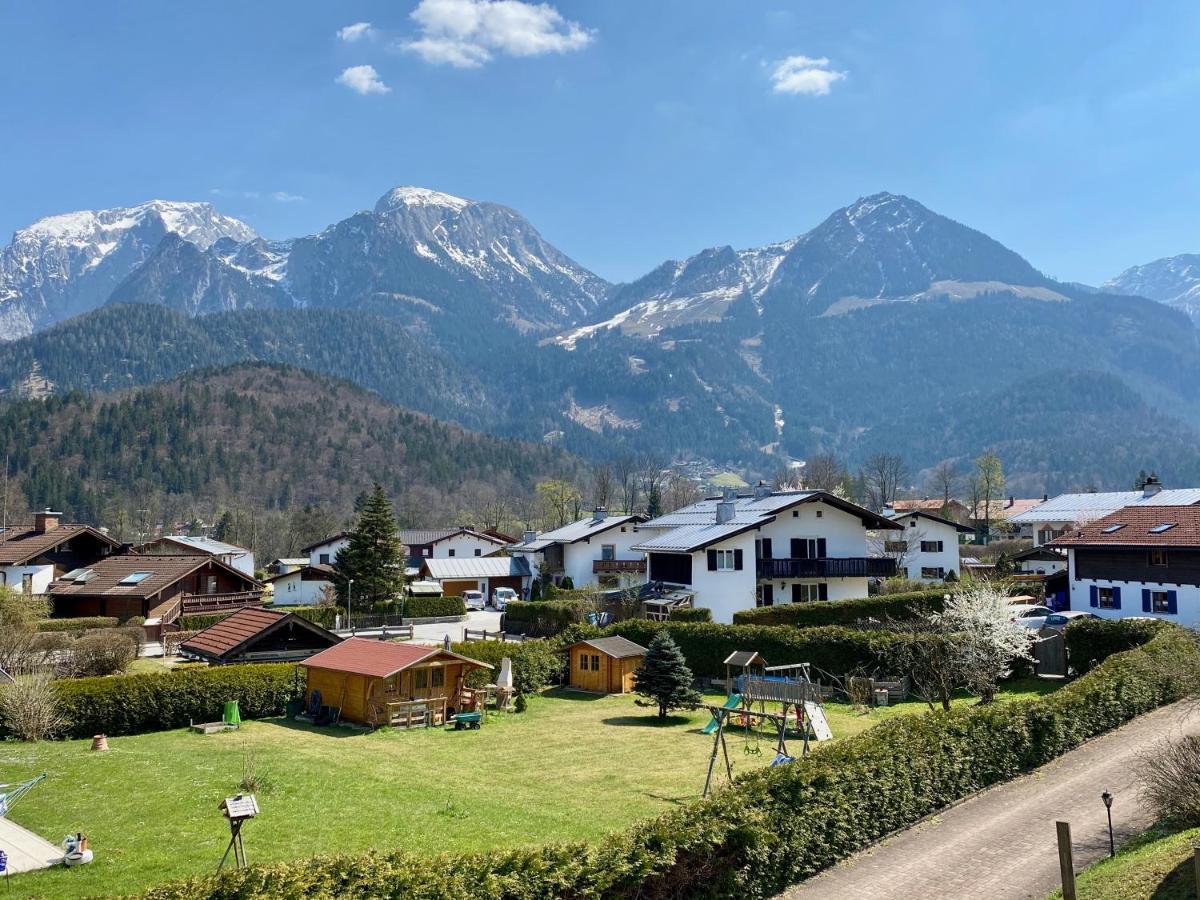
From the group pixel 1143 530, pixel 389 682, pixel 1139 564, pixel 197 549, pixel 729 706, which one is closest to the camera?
pixel 729 706

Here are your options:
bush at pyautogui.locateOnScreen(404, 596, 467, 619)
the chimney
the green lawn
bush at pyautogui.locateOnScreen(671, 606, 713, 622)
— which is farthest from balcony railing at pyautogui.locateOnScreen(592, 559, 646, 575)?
the green lawn

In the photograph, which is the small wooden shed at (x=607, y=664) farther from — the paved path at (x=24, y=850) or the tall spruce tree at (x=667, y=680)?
the paved path at (x=24, y=850)

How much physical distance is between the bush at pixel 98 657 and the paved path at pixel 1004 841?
3331cm

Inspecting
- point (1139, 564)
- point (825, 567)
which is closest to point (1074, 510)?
point (825, 567)

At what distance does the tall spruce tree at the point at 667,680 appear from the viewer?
32.3 metres

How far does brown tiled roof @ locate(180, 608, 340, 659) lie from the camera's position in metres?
37.2

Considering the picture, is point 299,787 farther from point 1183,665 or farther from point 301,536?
point 301,536

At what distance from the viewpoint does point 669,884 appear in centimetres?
1331

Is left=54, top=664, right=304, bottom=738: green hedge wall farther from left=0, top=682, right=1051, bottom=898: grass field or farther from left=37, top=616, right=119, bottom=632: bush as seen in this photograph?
left=37, top=616, right=119, bottom=632: bush

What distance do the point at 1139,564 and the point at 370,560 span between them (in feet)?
162

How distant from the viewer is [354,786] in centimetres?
2177

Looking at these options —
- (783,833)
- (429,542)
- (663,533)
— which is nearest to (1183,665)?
(783,833)

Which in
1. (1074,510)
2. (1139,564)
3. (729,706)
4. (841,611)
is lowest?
(729,706)

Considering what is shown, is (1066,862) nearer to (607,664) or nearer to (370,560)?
(607,664)
